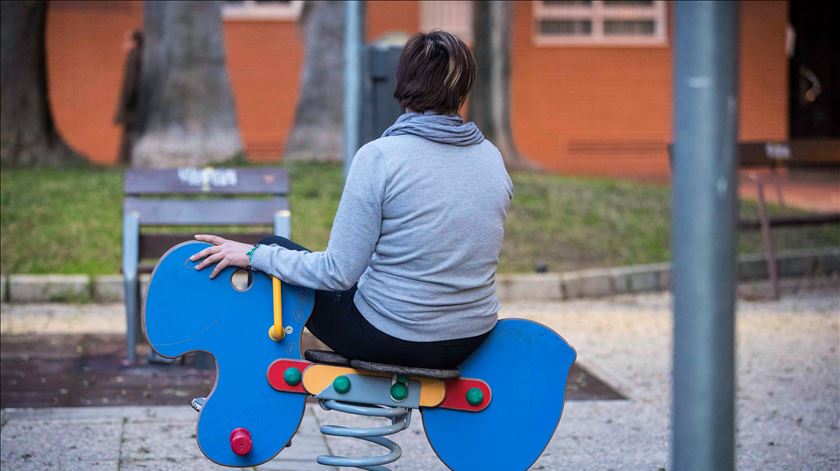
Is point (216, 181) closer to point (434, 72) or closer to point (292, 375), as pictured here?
point (292, 375)

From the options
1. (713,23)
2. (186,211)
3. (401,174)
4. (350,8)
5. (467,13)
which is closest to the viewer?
(713,23)

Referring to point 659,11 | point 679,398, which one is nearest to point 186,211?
point 679,398

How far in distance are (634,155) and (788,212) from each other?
829 centimetres

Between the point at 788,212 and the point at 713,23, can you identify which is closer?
the point at 713,23

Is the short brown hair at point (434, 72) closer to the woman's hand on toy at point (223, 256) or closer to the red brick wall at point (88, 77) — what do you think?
the woman's hand on toy at point (223, 256)

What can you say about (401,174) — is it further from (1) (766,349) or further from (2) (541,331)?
(1) (766,349)

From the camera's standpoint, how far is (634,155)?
21.5 metres

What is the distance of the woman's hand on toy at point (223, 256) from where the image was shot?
365 centimetres

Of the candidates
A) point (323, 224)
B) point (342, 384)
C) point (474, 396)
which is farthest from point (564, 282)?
point (342, 384)

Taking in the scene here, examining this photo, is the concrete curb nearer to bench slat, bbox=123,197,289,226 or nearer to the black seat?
bench slat, bbox=123,197,289,226

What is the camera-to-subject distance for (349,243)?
140 inches

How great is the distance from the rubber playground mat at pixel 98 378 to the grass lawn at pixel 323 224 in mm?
2249

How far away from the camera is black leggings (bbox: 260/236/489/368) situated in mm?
3641

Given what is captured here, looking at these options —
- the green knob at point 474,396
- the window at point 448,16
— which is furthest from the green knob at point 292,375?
the window at point 448,16
